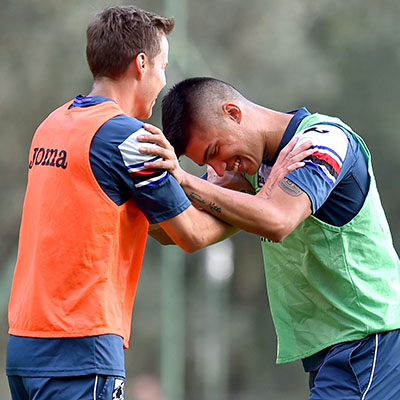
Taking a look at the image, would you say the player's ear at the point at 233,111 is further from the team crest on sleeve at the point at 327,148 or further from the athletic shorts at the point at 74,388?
the athletic shorts at the point at 74,388

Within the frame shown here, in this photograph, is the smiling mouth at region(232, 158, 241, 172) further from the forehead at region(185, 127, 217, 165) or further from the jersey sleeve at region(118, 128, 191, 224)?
the jersey sleeve at region(118, 128, 191, 224)

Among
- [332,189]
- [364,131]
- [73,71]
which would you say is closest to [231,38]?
[364,131]

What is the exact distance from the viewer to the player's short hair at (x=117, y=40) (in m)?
3.18

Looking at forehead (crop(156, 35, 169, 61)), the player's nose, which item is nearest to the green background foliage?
the player's nose

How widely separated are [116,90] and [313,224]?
969mm

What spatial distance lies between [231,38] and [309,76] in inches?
53.3

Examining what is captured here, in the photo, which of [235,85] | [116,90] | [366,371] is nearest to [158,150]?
[116,90]

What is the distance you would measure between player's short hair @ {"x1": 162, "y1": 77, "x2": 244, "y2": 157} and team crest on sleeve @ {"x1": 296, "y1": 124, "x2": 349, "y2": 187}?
45 centimetres

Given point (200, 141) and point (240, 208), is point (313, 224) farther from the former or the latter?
point (200, 141)

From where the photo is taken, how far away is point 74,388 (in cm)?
284

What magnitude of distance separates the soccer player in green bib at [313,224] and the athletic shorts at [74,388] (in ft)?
2.58

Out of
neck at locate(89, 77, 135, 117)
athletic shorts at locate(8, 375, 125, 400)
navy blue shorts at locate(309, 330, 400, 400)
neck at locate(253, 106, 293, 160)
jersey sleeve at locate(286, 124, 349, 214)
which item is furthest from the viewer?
neck at locate(253, 106, 293, 160)

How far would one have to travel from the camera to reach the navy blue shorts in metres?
3.52

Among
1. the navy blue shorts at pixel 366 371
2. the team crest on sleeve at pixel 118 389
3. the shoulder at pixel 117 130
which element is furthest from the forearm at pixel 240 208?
the team crest on sleeve at pixel 118 389
